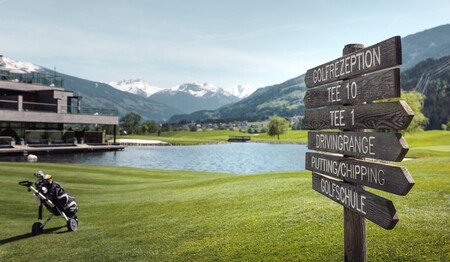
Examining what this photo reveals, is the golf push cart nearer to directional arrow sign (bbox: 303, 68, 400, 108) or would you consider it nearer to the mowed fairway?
the mowed fairway

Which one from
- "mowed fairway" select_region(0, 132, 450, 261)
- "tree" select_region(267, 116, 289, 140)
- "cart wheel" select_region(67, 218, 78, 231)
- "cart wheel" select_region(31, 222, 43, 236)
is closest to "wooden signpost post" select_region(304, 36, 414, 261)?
"mowed fairway" select_region(0, 132, 450, 261)

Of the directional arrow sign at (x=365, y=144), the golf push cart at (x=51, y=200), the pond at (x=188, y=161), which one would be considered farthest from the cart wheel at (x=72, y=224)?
the pond at (x=188, y=161)

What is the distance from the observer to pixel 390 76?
15.8 feet

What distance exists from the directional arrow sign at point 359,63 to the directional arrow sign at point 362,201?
174 cm

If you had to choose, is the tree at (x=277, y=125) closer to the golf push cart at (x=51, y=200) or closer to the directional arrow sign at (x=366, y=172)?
the golf push cart at (x=51, y=200)

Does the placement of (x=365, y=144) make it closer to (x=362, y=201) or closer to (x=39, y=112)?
(x=362, y=201)

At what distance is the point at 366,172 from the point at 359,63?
5.31 ft

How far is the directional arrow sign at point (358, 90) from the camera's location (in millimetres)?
4844

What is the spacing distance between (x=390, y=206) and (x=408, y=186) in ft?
1.47

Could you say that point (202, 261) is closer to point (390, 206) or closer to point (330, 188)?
point (330, 188)

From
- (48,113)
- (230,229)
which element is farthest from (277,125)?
(230,229)

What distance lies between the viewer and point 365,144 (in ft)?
17.2

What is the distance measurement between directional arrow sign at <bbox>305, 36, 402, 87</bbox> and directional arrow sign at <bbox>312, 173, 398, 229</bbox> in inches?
68.3

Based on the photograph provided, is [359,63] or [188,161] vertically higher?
[359,63]
